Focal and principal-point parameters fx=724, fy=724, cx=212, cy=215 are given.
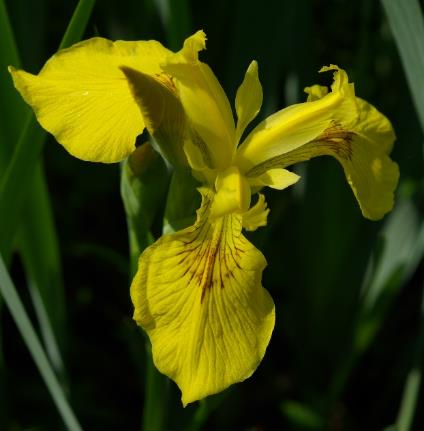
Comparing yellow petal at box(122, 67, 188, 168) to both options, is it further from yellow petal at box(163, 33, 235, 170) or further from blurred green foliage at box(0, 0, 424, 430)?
blurred green foliage at box(0, 0, 424, 430)

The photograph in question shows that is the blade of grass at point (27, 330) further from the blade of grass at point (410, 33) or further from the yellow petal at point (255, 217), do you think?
the blade of grass at point (410, 33)

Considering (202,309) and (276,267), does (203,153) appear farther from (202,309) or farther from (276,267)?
(276,267)

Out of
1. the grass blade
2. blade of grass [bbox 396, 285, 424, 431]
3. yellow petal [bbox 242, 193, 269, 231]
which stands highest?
yellow petal [bbox 242, 193, 269, 231]

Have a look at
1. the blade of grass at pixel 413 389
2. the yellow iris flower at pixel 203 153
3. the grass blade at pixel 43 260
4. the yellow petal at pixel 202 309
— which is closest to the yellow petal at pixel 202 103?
the yellow iris flower at pixel 203 153

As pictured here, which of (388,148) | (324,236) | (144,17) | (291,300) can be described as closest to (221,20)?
(144,17)

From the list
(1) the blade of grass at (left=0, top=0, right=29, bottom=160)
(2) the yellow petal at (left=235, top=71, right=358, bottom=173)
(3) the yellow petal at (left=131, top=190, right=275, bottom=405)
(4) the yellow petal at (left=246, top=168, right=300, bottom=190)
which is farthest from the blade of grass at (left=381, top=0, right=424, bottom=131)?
(1) the blade of grass at (left=0, top=0, right=29, bottom=160)

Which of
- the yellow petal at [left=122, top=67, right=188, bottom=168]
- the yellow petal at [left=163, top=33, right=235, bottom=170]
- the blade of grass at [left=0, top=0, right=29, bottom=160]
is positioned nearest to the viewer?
the yellow petal at [left=122, top=67, right=188, bottom=168]
